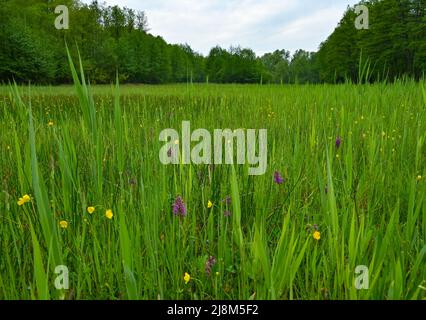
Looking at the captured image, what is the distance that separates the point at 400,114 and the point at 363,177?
79.2 inches

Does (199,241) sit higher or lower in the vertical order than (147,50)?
lower

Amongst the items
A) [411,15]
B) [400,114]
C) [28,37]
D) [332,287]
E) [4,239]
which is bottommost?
[332,287]

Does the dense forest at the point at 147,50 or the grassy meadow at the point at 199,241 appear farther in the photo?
the dense forest at the point at 147,50

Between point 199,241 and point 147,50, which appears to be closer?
point 199,241

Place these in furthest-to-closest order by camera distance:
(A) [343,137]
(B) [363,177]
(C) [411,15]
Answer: (C) [411,15] → (A) [343,137] → (B) [363,177]

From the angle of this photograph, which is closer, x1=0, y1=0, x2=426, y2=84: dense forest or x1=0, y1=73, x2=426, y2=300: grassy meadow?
x1=0, y1=73, x2=426, y2=300: grassy meadow

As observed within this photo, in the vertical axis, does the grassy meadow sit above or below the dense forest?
below

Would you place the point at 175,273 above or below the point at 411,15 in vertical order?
below

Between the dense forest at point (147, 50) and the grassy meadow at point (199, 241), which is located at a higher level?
the dense forest at point (147, 50)

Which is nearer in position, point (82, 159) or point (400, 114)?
point (82, 159)
